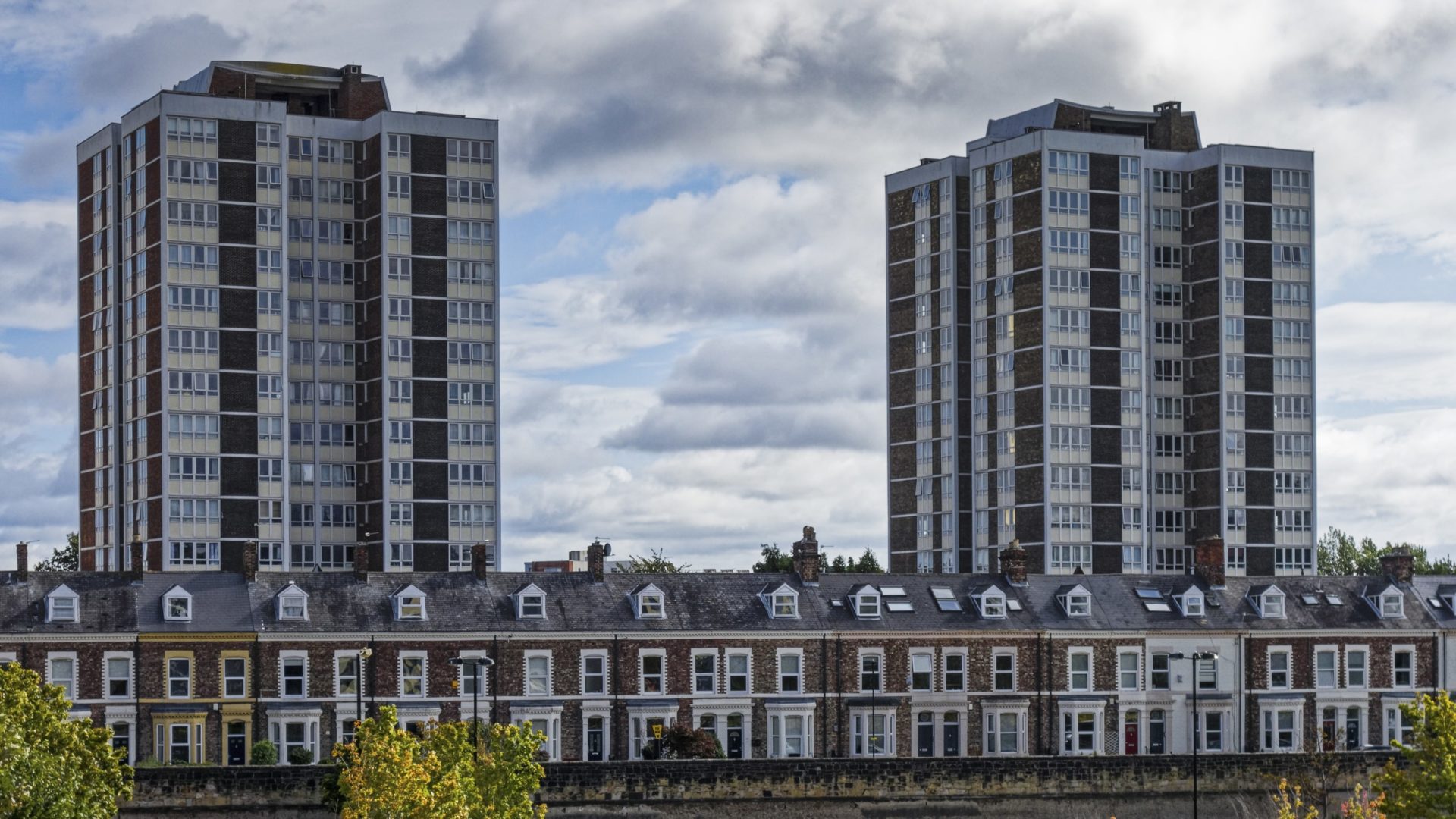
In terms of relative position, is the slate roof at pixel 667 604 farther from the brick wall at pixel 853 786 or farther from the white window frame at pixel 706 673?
the brick wall at pixel 853 786

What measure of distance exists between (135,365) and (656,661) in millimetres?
65573

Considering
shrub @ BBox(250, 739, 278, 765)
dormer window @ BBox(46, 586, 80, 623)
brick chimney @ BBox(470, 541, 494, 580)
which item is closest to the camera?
shrub @ BBox(250, 739, 278, 765)

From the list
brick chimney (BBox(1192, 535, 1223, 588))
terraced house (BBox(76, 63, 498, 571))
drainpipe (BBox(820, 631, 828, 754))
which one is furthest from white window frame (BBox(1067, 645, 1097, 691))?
terraced house (BBox(76, 63, 498, 571))

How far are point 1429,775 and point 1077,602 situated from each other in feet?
120

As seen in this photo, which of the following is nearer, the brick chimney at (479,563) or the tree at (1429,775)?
the tree at (1429,775)

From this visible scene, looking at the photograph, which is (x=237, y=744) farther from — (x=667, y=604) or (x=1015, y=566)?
(x=1015, y=566)

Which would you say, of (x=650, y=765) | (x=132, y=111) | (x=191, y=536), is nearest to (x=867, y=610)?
(x=650, y=765)

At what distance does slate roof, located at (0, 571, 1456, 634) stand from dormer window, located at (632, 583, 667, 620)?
0.94 ft

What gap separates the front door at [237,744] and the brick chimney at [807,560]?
2562 cm

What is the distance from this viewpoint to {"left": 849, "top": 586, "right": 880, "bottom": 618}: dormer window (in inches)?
3890

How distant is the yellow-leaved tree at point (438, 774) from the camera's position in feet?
208

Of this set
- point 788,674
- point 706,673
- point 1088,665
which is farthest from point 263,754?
point 1088,665

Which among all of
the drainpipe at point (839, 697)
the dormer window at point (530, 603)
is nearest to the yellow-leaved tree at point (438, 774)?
the dormer window at point (530, 603)

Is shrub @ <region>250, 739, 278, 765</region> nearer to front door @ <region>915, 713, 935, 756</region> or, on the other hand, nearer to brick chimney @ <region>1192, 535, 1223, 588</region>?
front door @ <region>915, 713, 935, 756</region>
